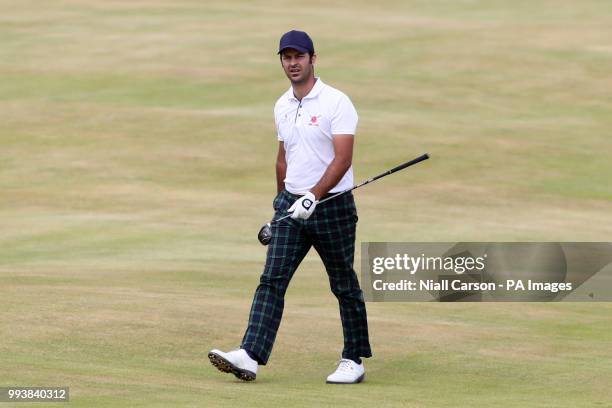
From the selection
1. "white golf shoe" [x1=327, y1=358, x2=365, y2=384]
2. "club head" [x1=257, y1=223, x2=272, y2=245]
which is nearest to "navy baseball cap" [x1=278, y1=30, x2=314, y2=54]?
"club head" [x1=257, y1=223, x2=272, y2=245]

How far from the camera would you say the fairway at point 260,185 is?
31.2 ft

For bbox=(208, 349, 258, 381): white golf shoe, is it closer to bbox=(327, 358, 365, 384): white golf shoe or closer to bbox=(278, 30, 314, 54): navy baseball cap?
bbox=(327, 358, 365, 384): white golf shoe

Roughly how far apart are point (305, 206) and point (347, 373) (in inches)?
44.5

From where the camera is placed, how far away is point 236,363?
28.9ft

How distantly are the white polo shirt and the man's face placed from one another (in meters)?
0.10

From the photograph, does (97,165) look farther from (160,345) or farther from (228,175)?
(160,345)

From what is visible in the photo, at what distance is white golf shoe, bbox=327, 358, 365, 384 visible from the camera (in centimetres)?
915

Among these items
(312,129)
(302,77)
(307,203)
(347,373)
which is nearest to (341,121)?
(312,129)

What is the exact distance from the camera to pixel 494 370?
9.68 m

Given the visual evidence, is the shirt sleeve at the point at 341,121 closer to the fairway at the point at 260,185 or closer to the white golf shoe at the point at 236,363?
the white golf shoe at the point at 236,363

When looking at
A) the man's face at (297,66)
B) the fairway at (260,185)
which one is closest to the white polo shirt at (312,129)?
the man's face at (297,66)

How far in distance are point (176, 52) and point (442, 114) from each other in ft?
26.9

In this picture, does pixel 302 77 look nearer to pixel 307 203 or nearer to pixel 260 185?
pixel 307 203

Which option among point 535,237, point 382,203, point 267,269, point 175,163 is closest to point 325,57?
point 175,163
